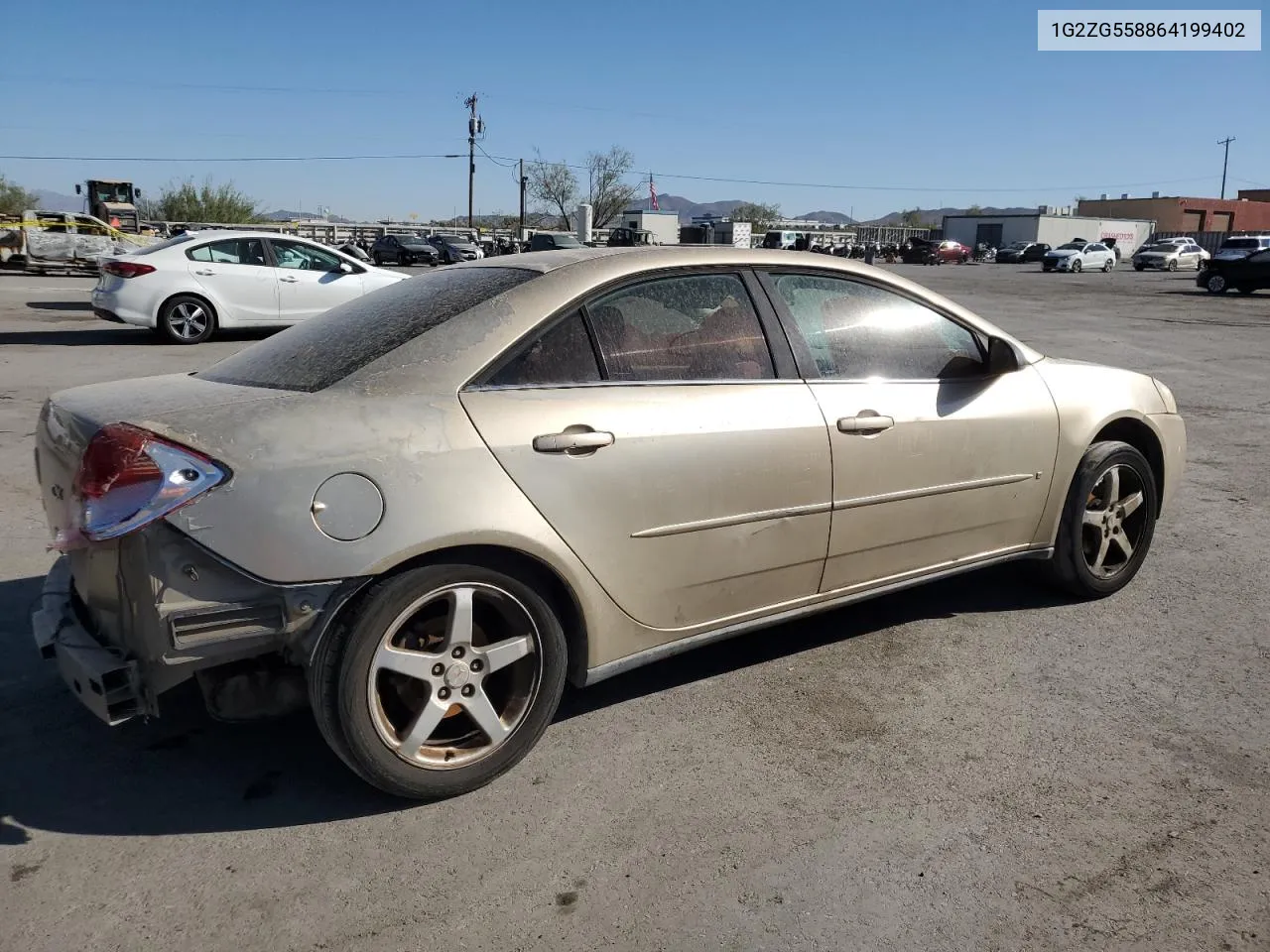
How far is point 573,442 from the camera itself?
3.05 m

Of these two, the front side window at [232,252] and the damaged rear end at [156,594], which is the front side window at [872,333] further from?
the front side window at [232,252]

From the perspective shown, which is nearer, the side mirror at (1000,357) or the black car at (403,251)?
the side mirror at (1000,357)

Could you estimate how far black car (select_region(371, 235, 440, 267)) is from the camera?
46.5 m

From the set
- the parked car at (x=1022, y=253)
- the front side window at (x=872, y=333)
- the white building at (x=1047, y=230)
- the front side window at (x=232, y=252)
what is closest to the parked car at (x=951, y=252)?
the parked car at (x=1022, y=253)

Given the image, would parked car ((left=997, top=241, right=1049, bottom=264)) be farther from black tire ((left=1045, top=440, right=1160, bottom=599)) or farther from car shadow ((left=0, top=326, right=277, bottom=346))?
black tire ((left=1045, top=440, right=1160, bottom=599))

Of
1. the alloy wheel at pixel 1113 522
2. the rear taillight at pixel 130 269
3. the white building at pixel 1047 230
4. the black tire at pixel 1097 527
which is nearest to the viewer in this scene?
the black tire at pixel 1097 527

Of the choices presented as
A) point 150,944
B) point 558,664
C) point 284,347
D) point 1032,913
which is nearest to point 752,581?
point 558,664

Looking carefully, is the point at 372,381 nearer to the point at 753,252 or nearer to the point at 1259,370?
the point at 753,252

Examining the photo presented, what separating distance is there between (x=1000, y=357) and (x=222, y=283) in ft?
38.6

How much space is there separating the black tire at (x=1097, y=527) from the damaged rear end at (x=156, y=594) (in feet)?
10.5

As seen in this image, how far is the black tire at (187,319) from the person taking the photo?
13.2 m

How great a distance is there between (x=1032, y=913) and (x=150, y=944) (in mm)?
2111

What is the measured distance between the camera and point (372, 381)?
9.64 feet

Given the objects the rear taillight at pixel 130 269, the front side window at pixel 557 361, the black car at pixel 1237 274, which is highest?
the black car at pixel 1237 274
